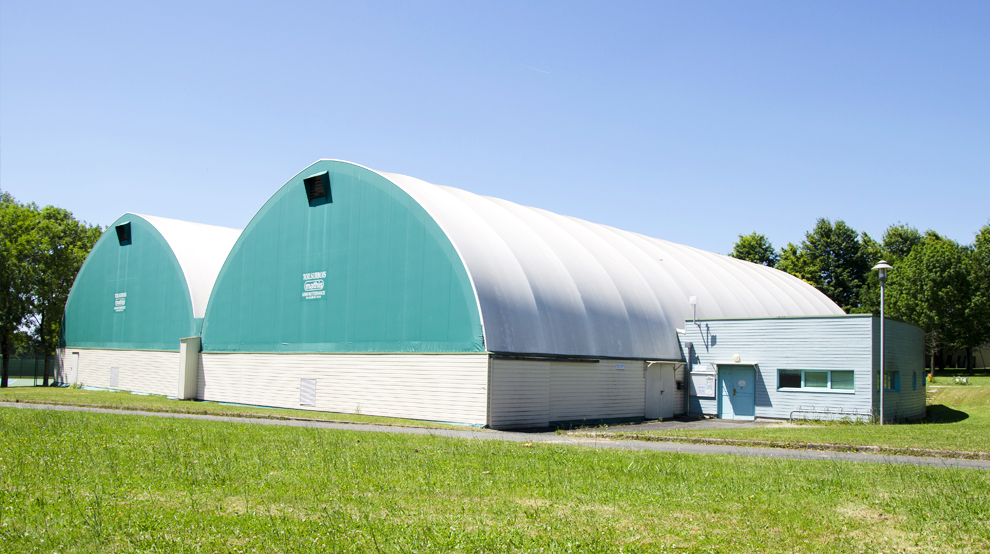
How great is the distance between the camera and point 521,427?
25219 mm

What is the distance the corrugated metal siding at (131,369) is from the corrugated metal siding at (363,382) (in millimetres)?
4042

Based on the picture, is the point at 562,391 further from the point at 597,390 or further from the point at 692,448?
the point at 692,448

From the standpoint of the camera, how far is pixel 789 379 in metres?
30.5

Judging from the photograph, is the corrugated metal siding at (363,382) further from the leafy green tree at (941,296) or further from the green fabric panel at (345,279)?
the leafy green tree at (941,296)

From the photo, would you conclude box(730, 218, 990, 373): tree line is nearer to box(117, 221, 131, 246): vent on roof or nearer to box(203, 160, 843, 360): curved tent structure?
box(203, 160, 843, 360): curved tent structure

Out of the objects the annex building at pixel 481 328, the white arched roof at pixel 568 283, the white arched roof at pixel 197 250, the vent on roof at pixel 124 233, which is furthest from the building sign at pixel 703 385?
the vent on roof at pixel 124 233

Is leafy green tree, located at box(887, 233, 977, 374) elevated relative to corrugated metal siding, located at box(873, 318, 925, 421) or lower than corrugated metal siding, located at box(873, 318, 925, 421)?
elevated

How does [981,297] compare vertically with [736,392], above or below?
above

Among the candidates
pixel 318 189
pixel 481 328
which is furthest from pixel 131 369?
pixel 481 328

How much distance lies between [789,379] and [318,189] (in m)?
20.4

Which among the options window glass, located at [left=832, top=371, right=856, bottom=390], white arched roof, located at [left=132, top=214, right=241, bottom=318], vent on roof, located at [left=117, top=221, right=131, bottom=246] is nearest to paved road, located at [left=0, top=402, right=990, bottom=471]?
window glass, located at [left=832, top=371, right=856, bottom=390]

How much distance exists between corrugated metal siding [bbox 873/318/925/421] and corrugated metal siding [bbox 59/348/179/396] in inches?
1249

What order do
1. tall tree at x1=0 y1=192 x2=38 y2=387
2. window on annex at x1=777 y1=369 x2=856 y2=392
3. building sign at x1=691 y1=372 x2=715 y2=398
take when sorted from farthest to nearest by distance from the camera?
tall tree at x1=0 y1=192 x2=38 y2=387
building sign at x1=691 y1=372 x2=715 y2=398
window on annex at x1=777 y1=369 x2=856 y2=392

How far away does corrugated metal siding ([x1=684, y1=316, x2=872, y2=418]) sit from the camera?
93.9 ft
